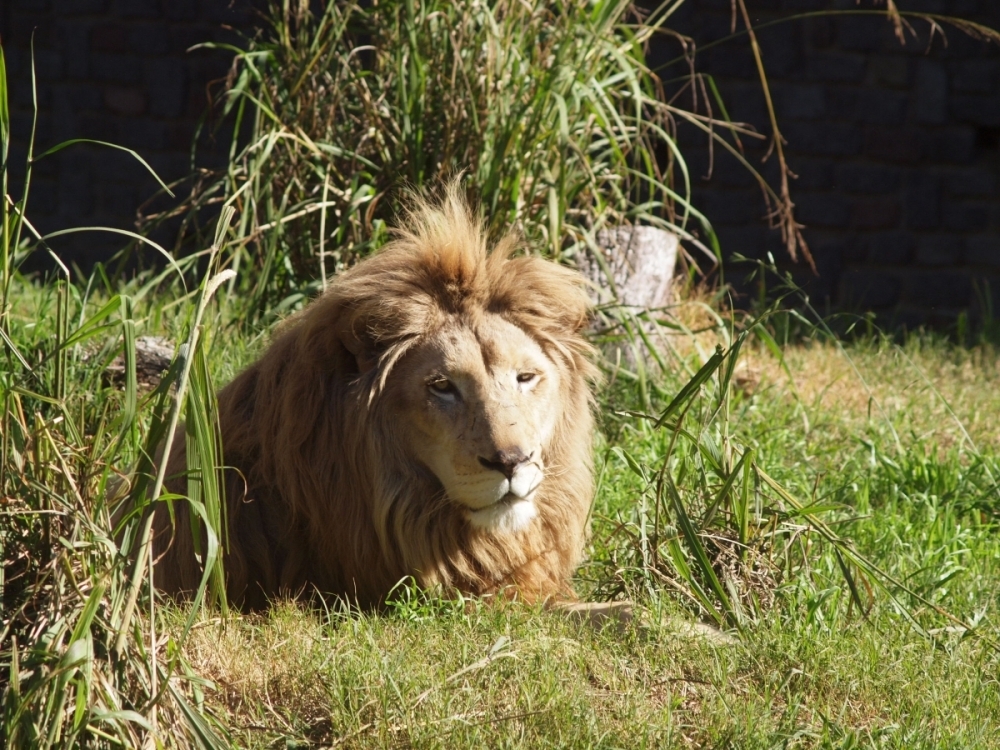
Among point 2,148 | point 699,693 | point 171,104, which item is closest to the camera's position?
point 2,148

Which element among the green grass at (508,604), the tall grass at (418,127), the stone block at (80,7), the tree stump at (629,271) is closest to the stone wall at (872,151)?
the green grass at (508,604)

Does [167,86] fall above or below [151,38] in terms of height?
below

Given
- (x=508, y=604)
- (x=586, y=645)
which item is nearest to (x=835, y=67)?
(x=508, y=604)

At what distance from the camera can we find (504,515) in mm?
3045

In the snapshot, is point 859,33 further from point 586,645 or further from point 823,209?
point 586,645

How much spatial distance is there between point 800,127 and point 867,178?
576 millimetres

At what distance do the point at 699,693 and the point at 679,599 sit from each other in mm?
498

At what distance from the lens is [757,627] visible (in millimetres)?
3006

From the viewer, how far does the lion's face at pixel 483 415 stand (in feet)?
9.68

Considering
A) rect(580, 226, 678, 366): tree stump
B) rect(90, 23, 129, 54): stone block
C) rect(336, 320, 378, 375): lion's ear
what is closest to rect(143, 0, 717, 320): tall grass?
rect(580, 226, 678, 366): tree stump

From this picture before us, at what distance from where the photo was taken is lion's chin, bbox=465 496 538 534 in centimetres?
303

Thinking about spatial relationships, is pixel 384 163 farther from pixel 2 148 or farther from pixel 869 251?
pixel 869 251

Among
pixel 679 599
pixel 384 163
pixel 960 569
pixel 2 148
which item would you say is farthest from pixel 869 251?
pixel 2 148

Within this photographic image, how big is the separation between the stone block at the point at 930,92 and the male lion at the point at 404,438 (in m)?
5.46
